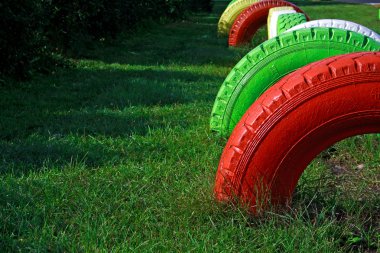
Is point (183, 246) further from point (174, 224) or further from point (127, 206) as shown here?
point (127, 206)

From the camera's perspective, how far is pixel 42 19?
348 inches

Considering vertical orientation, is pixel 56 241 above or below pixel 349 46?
below

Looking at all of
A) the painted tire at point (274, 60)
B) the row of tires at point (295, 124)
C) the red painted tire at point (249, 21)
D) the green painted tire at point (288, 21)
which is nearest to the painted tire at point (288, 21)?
the green painted tire at point (288, 21)

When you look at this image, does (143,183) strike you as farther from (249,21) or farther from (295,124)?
(249,21)

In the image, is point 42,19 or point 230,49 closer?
point 42,19

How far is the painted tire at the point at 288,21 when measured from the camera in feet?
22.7

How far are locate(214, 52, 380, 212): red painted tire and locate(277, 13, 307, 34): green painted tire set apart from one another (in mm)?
3876

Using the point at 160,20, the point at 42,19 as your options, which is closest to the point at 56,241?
the point at 42,19

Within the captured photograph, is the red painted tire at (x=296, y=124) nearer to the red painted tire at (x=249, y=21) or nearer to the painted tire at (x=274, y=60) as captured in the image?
the painted tire at (x=274, y=60)

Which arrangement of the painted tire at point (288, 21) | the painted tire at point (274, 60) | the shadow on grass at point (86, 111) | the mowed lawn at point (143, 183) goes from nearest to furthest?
the mowed lawn at point (143, 183)
the shadow on grass at point (86, 111)
the painted tire at point (274, 60)
the painted tire at point (288, 21)

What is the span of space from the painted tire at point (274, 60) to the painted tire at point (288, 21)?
→ 206 cm

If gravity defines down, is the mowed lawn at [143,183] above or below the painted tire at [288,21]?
below

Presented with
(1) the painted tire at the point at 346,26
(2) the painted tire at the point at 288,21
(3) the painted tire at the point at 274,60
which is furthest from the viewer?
(2) the painted tire at the point at 288,21

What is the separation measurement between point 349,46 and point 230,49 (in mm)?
7006
